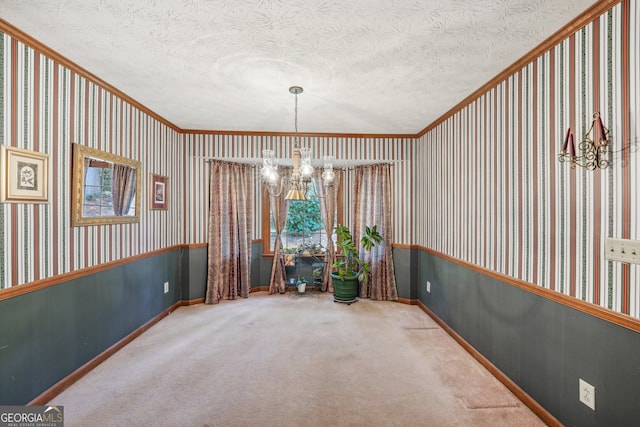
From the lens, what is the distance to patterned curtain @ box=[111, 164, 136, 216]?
3008 millimetres

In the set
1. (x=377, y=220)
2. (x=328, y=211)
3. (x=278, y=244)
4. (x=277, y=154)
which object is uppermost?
(x=277, y=154)

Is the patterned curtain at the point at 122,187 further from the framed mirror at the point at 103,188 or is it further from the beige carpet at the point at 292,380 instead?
the beige carpet at the point at 292,380

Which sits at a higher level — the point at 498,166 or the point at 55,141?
the point at 55,141

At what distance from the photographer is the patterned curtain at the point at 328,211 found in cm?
524

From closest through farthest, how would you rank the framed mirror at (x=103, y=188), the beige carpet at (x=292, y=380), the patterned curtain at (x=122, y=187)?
1. the beige carpet at (x=292, y=380)
2. the framed mirror at (x=103, y=188)
3. the patterned curtain at (x=122, y=187)

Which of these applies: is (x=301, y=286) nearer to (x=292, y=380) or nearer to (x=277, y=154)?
(x=277, y=154)

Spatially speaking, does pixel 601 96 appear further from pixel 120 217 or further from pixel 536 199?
pixel 120 217

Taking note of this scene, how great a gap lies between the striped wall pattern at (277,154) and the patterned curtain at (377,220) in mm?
142

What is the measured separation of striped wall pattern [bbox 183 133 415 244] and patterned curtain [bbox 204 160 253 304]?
0.50 ft

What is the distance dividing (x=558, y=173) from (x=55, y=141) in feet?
12.0

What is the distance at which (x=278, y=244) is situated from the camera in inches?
207

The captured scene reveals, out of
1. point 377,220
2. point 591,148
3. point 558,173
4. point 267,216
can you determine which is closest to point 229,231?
point 267,216

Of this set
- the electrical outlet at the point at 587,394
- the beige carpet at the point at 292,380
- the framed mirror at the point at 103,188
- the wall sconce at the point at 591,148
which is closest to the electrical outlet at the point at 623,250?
the wall sconce at the point at 591,148

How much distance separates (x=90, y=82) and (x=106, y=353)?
250 cm
